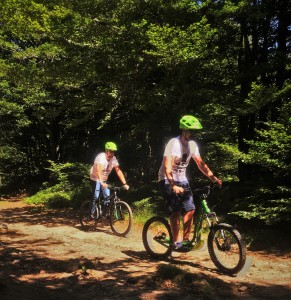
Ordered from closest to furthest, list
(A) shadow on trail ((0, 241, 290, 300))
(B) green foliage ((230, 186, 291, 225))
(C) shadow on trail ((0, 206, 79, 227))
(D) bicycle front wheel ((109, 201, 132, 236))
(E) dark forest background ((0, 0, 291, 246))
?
(A) shadow on trail ((0, 241, 290, 300)) → (B) green foliage ((230, 186, 291, 225)) → (E) dark forest background ((0, 0, 291, 246)) → (D) bicycle front wheel ((109, 201, 132, 236)) → (C) shadow on trail ((0, 206, 79, 227))

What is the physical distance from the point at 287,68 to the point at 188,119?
7.13 meters

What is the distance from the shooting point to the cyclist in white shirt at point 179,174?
19.5 feet

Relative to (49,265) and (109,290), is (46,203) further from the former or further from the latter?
(109,290)

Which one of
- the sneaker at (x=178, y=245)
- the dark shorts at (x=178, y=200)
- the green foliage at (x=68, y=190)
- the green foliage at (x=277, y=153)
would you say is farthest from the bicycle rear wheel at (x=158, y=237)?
the green foliage at (x=68, y=190)

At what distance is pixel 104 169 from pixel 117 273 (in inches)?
157

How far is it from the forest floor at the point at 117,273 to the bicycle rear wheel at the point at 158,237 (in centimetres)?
17

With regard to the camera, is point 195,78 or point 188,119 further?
point 195,78

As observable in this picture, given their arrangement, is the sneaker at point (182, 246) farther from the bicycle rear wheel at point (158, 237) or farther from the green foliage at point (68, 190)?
the green foliage at point (68, 190)

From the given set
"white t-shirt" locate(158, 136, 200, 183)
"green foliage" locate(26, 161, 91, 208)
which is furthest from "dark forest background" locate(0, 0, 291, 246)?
"white t-shirt" locate(158, 136, 200, 183)

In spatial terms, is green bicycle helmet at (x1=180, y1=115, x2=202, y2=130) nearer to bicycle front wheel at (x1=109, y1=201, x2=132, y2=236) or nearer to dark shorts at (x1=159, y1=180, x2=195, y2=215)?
dark shorts at (x1=159, y1=180, x2=195, y2=215)

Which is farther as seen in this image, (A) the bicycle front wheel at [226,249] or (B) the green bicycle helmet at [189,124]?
(B) the green bicycle helmet at [189,124]

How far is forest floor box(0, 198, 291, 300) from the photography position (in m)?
4.68

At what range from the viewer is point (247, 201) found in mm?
7953

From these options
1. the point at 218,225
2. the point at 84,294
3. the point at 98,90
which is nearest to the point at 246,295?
the point at 218,225
